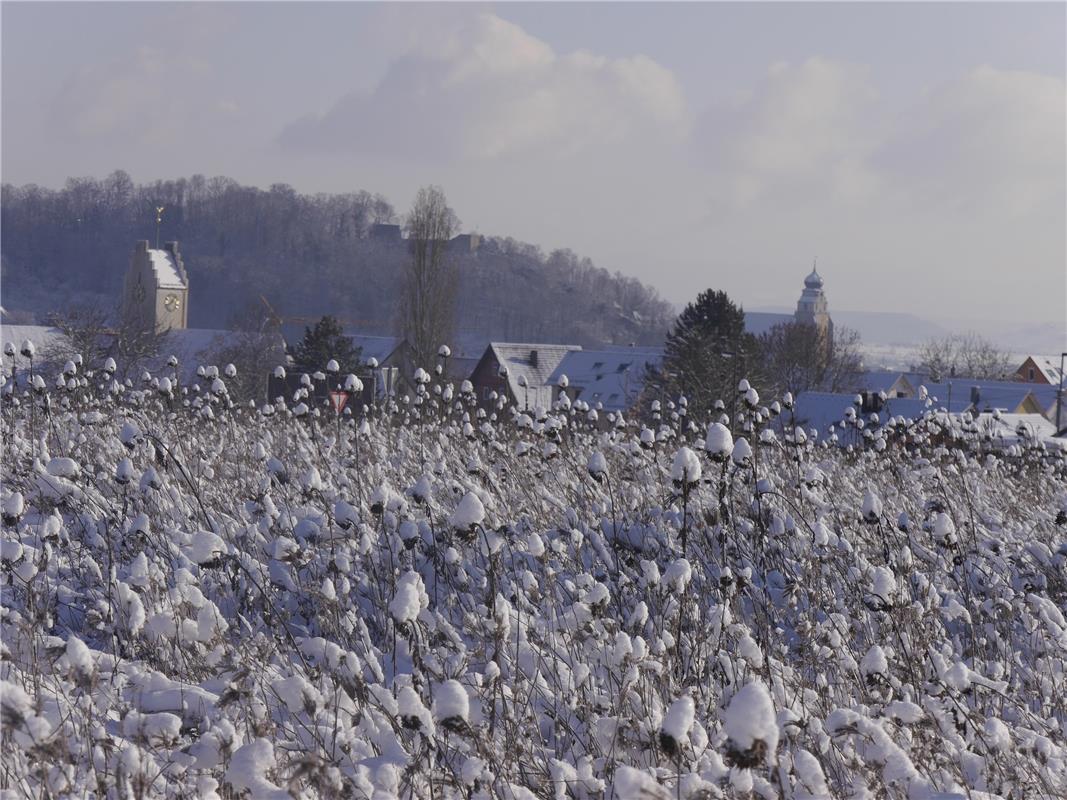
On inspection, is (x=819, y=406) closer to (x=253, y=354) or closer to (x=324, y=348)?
(x=324, y=348)

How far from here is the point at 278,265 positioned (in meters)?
141

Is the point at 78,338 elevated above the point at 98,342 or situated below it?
above

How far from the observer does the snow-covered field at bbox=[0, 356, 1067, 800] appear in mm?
2838

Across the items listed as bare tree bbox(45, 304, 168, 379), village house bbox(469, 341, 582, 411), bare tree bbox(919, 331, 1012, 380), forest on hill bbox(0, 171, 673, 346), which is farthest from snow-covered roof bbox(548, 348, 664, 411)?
forest on hill bbox(0, 171, 673, 346)

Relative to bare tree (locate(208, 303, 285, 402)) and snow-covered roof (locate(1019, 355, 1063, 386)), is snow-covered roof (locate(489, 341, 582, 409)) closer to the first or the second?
bare tree (locate(208, 303, 285, 402))

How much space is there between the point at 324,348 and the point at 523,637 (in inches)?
1355

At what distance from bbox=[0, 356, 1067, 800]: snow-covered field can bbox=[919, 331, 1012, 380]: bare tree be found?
85.5 m

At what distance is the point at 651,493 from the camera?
7.92 meters

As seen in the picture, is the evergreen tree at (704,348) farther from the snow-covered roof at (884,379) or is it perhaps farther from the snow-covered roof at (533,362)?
the snow-covered roof at (884,379)

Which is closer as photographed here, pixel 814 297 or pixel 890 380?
pixel 890 380

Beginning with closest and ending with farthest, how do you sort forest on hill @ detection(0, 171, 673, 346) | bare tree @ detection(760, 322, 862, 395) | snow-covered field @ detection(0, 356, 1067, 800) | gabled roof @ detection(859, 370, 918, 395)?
1. snow-covered field @ detection(0, 356, 1067, 800)
2. bare tree @ detection(760, 322, 862, 395)
3. gabled roof @ detection(859, 370, 918, 395)
4. forest on hill @ detection(0, 171, 673, 346)

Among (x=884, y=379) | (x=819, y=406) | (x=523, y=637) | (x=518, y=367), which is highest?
(x=884, y=379)

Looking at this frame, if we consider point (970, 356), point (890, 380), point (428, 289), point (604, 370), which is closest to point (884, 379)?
point (890, 380)

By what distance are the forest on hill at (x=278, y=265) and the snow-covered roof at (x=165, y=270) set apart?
37.6m
